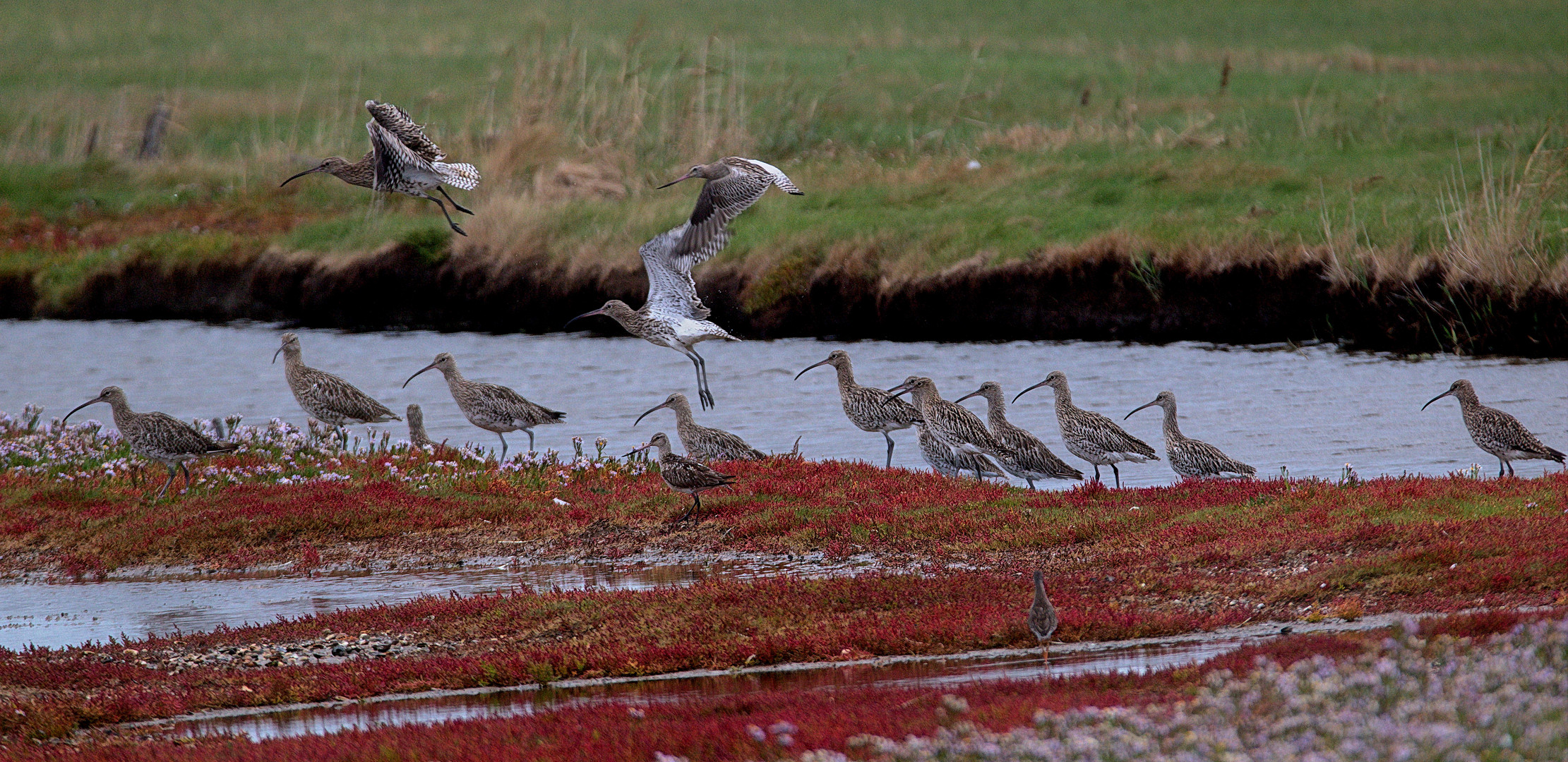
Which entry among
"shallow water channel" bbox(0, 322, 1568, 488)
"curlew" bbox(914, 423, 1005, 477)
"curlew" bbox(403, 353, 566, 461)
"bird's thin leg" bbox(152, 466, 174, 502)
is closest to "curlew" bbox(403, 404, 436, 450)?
"curlew" bbox(403, 353, 566, 461)

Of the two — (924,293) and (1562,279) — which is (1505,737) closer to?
(1562,279)

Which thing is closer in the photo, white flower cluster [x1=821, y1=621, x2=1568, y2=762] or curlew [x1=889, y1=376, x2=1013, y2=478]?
white flower cluster [x1=821, y1=621, x2=1568, y2=762]

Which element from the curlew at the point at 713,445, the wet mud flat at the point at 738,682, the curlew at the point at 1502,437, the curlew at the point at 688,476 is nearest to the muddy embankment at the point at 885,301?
the curlew at the point at 1502,437

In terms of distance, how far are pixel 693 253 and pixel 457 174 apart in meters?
2.99

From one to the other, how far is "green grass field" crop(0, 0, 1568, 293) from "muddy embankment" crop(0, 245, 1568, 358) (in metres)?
0.47

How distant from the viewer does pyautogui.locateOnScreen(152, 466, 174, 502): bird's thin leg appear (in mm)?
16173

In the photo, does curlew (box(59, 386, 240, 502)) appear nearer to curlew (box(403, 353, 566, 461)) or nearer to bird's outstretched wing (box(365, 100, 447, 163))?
curlew (box(403, 353, 566, 461))

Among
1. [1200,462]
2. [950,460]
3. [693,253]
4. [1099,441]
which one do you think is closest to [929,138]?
[693,253]

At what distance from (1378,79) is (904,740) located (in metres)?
44.7

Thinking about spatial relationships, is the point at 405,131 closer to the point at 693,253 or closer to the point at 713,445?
the point at 693,253

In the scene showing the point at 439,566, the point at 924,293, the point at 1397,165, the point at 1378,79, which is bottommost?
the point at 439,566

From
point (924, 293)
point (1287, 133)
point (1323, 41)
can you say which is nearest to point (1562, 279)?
point (924, 293)

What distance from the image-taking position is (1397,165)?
30.0m

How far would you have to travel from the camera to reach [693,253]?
1786 cm
